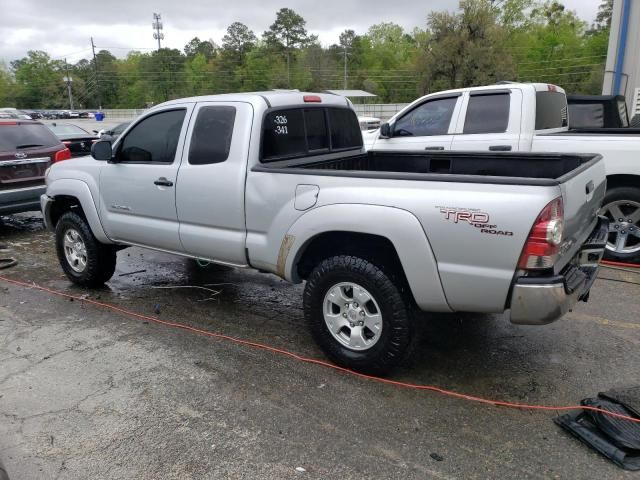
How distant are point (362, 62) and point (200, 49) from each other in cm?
3577

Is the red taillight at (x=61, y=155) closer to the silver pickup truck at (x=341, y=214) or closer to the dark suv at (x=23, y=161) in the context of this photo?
the dark suv at (x=23, y=161)

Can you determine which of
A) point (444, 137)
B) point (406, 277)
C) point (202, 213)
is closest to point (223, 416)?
point (406, 277)

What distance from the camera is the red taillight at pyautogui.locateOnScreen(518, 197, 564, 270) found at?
2787mm

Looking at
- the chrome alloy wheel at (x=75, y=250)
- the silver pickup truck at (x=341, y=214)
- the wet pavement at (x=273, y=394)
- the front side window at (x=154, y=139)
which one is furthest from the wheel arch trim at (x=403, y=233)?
the chrome alloy wheel at (x=75, y=250)

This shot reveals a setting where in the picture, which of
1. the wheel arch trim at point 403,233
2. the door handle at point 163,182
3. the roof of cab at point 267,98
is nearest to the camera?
the wheel arch trim at point 403,233

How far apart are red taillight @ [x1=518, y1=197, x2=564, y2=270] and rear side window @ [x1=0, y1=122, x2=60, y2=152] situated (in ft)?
25.0

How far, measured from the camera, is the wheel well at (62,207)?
18.1 ft

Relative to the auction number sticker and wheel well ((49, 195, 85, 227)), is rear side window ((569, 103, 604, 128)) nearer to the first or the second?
the auction number sticker

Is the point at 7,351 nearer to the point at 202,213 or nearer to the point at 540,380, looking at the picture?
the point at 202,213

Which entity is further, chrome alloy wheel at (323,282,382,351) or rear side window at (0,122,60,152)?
rear side window at (0,122,60,152)

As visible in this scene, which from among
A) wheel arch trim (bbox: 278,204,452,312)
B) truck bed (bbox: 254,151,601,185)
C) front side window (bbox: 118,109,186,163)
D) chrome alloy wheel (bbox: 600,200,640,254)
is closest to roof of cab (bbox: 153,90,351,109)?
front side window (bbox: 118,109,186,163)

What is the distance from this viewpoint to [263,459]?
→ 282 cm

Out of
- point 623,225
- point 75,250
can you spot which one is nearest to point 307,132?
point 75,250

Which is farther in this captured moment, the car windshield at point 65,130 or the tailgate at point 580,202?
the car windshield at point 65,130
